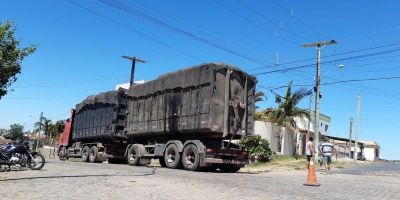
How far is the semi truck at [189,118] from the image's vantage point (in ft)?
56.8

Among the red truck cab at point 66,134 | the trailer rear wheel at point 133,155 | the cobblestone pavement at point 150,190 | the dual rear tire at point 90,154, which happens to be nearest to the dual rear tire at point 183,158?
the trailer rear wheel at point 133,155

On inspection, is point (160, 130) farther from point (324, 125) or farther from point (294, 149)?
point (324, 125)

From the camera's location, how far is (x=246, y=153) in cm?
1881

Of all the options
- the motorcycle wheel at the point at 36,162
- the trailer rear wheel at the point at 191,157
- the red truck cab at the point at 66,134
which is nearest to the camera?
the motorcycle wheel at the point at 36,162

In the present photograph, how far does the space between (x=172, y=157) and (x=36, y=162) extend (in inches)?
213

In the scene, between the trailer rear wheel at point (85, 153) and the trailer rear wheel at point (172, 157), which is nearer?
the trailer rear wheel at point (172, 157)

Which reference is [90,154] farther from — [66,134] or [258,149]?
[258,149]

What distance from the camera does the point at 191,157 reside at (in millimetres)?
18156

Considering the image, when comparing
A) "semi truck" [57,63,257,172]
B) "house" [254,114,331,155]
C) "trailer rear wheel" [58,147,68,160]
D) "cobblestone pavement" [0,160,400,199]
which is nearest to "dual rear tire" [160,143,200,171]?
"semi truck" [57,63,257,172]

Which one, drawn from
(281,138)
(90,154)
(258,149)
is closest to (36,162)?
(90,154)

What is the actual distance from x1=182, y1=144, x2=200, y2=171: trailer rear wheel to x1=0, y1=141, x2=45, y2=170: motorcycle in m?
5.14

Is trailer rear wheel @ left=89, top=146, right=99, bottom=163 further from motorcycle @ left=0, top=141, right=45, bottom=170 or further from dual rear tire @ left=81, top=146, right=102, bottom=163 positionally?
motorcycle @ left=0, top=141, right=45, bottom=170

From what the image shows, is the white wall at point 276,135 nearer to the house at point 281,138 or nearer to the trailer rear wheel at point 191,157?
the house at point 281,138

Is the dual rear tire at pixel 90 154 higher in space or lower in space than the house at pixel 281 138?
lower
